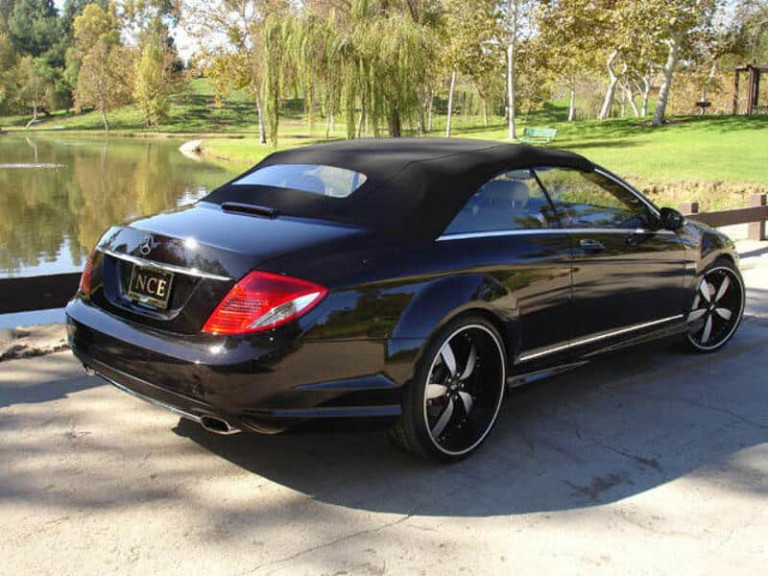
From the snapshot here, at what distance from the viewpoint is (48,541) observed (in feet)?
9.59

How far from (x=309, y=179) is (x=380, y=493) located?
5.76ft

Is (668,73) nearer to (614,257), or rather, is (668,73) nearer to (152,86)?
(614,257)

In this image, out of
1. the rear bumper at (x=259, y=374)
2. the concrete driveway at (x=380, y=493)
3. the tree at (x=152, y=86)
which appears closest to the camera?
the concrete driveway at (x=380, y=493)

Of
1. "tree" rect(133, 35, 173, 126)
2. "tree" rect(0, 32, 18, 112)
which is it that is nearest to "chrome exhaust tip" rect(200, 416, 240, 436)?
"tree" rect(133, 35, 173, 126)

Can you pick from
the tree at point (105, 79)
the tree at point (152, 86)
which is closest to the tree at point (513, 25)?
the tree at point (152, 86)

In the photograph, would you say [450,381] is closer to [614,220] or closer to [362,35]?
[614,220]

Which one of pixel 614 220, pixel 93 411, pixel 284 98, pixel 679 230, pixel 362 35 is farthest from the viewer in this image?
pixel 284 98

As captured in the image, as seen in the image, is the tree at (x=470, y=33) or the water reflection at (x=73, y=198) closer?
the water reflection at (x=73, y=198)

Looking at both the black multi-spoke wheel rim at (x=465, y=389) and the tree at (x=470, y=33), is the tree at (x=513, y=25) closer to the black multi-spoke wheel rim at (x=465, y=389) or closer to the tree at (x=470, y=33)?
the tree at (x=470, y=33)

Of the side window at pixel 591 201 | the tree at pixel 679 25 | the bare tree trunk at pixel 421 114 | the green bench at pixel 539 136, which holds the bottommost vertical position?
the side window at pixel 591 201

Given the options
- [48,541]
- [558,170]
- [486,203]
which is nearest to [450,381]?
[486,203]

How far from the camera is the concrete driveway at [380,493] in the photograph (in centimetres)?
289

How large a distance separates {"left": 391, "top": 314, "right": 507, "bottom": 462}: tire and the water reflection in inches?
329

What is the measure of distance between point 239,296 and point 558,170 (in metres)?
2.24
